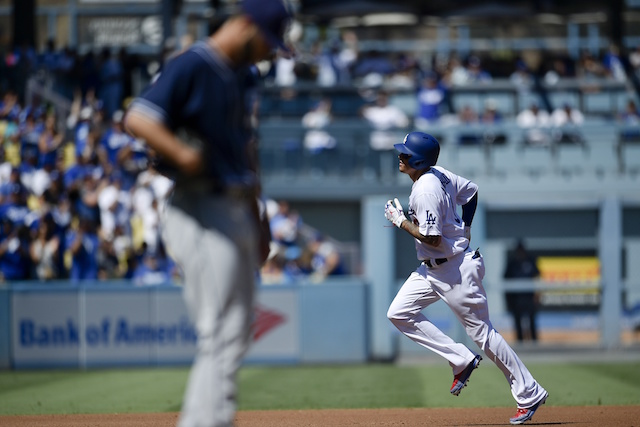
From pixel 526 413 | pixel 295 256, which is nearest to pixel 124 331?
pixel 295 256

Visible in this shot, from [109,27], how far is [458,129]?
11.8 metres

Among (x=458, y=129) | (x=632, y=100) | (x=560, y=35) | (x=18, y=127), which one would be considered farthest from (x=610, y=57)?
(x=18, y=127)

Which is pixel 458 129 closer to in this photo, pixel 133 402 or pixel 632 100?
pixel 632 100

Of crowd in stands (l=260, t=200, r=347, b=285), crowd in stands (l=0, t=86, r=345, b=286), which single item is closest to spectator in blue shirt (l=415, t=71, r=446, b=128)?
crowd in stands (l=0, t=86, r=345, b=286)

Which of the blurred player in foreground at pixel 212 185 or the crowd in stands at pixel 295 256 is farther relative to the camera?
the crowd in stands at pixel 295 256

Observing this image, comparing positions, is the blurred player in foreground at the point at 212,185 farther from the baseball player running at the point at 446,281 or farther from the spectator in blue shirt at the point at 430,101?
the spectator in blue shirt at the point at 430,101

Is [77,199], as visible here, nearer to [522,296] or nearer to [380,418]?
[522,296]

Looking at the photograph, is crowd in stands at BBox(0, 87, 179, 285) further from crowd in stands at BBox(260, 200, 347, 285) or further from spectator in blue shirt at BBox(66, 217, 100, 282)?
crowd in stands at BBox(260, 200, 347, 285)

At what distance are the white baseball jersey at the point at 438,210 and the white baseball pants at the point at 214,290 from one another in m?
2.83

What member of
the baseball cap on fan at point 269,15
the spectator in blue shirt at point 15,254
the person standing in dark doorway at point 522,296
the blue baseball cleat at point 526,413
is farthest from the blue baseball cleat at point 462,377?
the spectator in blue shirt at point 15,254

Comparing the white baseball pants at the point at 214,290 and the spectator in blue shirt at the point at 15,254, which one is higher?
the white baseball pants at the point at 214,290

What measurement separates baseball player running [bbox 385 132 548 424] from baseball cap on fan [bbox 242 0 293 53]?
294 cm

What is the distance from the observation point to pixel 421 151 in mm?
7453

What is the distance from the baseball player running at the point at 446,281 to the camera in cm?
726
